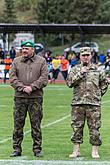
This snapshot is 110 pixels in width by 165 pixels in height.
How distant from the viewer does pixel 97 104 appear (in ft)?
33.7

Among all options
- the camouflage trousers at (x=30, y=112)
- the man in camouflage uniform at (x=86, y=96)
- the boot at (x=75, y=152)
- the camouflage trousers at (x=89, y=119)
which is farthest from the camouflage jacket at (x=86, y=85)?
the boot at (x=75, y=152)

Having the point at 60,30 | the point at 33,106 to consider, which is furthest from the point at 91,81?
the point at 60,30

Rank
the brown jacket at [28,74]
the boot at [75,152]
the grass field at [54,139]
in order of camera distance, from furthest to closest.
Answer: the boot at [75,152], the brown jacket at [28,74], the grass field at [54,139]

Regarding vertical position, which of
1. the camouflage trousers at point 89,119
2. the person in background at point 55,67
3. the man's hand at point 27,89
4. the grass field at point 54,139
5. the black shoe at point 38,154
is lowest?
the person in background at point 55,67

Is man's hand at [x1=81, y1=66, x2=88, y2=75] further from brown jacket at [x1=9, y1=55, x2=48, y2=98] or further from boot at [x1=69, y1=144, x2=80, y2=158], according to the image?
boot at [x1=69, y1=144, x2=80, y2=158]

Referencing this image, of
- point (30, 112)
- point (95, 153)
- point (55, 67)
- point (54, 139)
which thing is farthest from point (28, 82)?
point (55, 67)

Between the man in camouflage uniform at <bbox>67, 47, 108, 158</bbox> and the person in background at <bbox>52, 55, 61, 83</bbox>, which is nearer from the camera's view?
the man in camouflage uniform at <bbox>67, 47, 108, 158</bbox>

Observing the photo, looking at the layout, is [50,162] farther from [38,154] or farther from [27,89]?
[27,89]

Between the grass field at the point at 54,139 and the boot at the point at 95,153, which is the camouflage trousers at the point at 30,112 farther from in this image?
the boot at the point at 95,153

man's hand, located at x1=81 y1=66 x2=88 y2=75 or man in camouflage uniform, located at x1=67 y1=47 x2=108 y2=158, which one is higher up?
man's hand, located at x1=81 y1=66 x2=88 y2=75

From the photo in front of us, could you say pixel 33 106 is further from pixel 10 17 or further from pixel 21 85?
pixel 10 17

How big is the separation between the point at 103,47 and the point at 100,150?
60.1 metres

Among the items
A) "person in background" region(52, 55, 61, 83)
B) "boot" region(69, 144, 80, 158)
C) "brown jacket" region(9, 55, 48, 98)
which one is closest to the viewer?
"brown jacket" region(9, 55, 48, 98)

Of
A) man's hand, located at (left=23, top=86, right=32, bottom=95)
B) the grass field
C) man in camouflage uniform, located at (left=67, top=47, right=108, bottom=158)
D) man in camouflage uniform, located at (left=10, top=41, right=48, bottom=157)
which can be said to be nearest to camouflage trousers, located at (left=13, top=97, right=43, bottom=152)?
man in camouflage uniform, located at (left=10, top=41, right=48, bottom=157)
